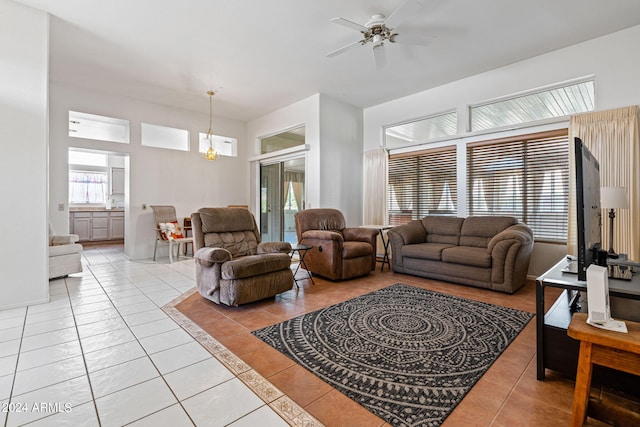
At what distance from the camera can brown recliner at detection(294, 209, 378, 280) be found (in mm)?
3914

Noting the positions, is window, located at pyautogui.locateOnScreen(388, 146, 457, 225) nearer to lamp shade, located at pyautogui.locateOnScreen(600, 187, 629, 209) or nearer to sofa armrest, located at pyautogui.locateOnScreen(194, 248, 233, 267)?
lamp shade, located at pyautogui.locateOnScreen(600, 187, 629, 209)

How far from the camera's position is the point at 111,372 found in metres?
1.79

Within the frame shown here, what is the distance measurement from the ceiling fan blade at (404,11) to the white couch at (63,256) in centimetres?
499

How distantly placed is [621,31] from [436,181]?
271cm

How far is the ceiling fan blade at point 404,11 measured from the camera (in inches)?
97.2

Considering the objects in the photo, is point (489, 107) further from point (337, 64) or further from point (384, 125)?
point (337, 64)

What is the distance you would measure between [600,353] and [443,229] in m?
3.41

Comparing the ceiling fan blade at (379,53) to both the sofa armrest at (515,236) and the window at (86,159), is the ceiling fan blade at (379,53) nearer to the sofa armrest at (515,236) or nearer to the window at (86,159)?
the sofa armrest at (515,236)

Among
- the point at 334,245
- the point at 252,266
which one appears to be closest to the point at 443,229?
the point at 334,245

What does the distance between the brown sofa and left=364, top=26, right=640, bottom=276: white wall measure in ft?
2.29

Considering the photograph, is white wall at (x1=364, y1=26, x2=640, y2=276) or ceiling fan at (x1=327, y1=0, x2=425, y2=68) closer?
ceiling fan at (x1=327, y1=0, x2=425, y2=68)

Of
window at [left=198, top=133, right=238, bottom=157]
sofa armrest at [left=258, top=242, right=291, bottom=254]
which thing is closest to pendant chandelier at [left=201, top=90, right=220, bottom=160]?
window at [left=198, top=133, right=238, bottom=157]

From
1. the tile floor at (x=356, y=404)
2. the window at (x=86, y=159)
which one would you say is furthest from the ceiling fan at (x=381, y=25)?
the window at (x=86, y=159)

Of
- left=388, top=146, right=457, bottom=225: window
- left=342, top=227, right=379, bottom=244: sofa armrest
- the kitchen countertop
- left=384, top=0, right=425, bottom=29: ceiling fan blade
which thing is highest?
left=384, top=0, right=425, bottom=29: ceiling fan blade
